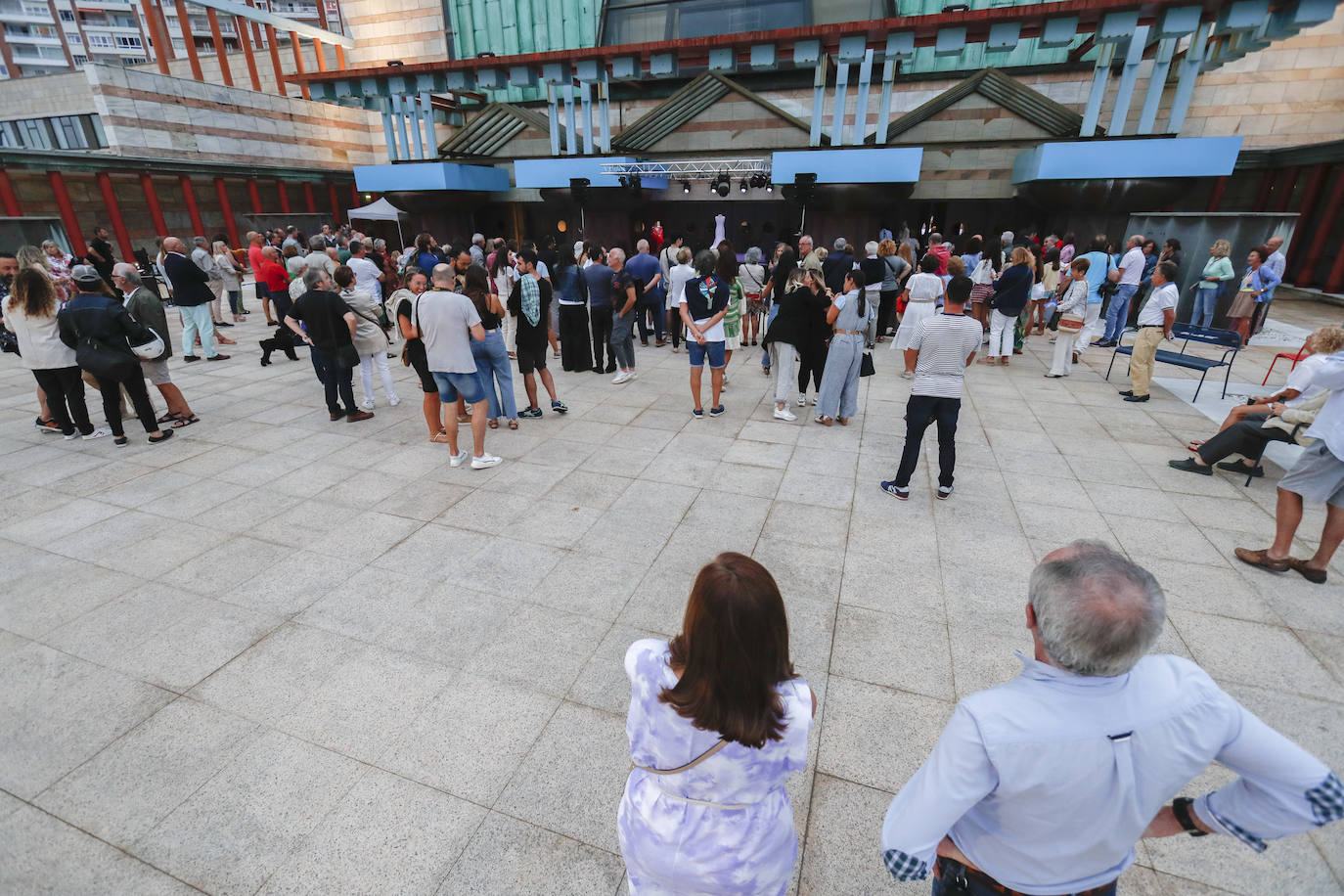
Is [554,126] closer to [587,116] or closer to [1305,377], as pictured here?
[587,116]

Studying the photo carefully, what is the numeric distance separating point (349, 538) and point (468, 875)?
302cm

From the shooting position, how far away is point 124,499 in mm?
5137

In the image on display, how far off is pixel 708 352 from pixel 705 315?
457 mm

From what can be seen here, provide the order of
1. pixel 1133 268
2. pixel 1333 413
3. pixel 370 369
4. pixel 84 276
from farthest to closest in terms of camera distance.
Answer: pixel 1133 268, pixel 370 369, pixel 84 276, pixel 1333 413

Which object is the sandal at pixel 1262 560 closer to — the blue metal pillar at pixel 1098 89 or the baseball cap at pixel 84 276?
the baseball cap at pixel 84 276

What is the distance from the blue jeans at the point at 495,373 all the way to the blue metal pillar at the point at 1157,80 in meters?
17.9

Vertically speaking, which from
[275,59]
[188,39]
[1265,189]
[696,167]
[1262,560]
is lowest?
[1262,560]

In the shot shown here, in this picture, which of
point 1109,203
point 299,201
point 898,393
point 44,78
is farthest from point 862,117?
point 44,78

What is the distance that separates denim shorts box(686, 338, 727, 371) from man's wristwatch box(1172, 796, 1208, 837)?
18.2ft

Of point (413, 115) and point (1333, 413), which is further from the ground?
point (413, 115)

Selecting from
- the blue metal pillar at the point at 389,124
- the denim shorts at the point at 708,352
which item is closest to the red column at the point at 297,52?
the blue metal pillar at the point at 389,124

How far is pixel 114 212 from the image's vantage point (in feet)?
59.9

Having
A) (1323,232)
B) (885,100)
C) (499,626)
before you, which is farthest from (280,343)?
(1323,232)

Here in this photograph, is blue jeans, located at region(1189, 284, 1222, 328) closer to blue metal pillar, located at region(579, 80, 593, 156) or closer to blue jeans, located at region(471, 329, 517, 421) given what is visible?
blue jeans, located at region(471, 329, 517, 421)
